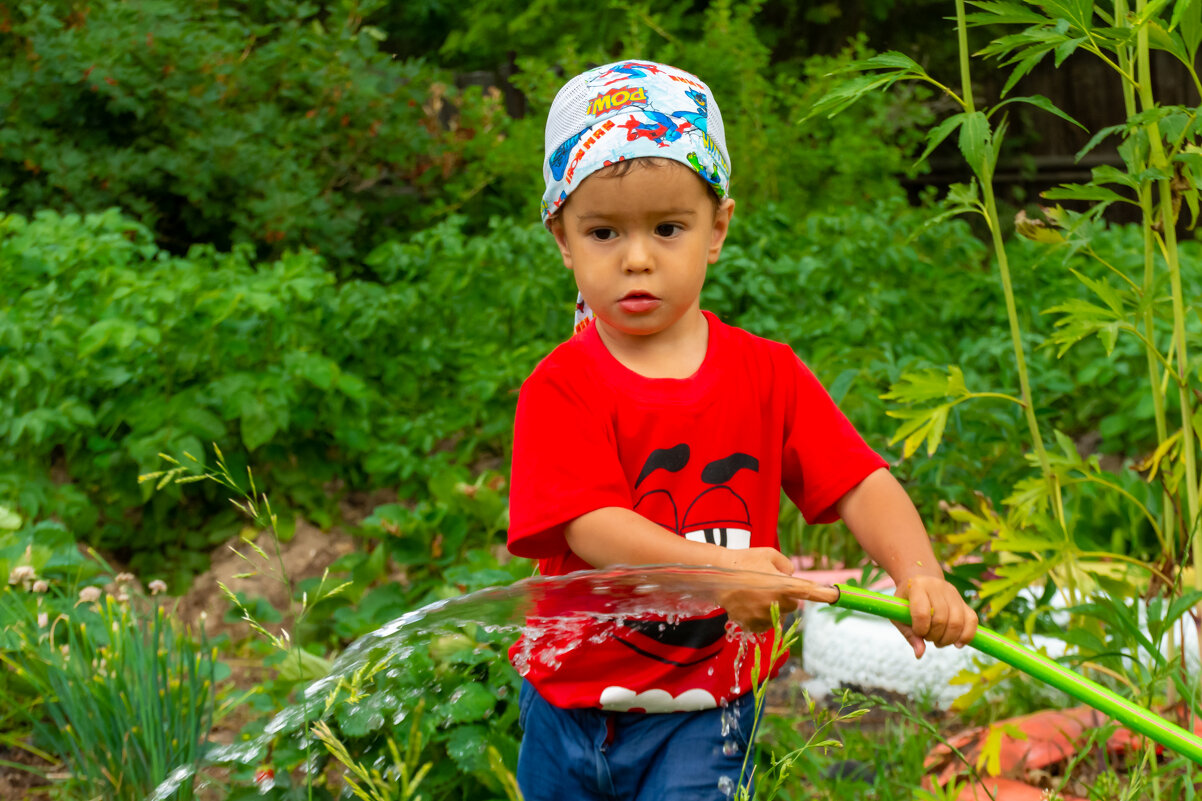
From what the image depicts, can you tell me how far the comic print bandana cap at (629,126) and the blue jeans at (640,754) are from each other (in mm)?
799

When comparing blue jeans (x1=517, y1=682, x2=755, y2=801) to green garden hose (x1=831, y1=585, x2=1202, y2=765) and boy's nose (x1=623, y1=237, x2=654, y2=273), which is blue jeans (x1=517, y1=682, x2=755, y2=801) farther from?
boy's nose (x1=623, y1=237, x2=654, y2=273)

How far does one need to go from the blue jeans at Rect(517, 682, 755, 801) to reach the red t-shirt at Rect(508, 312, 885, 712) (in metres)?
A: 0.04

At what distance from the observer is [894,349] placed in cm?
425

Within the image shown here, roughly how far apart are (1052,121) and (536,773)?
974 cm

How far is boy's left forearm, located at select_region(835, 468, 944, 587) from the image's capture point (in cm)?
175

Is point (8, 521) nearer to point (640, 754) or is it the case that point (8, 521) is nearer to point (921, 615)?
point (640, 754)

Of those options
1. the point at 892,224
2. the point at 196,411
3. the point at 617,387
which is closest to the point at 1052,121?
the point at 892,224

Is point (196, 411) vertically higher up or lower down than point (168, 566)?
higher up

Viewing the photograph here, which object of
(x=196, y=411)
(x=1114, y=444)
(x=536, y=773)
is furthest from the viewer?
(x=1114, y=444)

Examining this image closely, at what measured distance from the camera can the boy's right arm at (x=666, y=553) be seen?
4.97 feet

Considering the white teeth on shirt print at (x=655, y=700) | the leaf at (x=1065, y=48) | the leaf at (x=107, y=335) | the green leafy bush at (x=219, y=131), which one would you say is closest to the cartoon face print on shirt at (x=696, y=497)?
the white teeth on shirt print at (x=655, y=700)

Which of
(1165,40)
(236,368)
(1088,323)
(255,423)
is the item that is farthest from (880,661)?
(236,368)

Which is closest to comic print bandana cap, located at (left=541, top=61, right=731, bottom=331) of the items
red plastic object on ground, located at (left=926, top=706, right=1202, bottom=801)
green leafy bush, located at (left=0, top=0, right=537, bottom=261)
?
red plastic object on ground, located at (left=926, top=706, right=1202, bottom=801)

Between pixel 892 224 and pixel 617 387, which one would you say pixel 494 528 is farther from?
pixel 892 224
